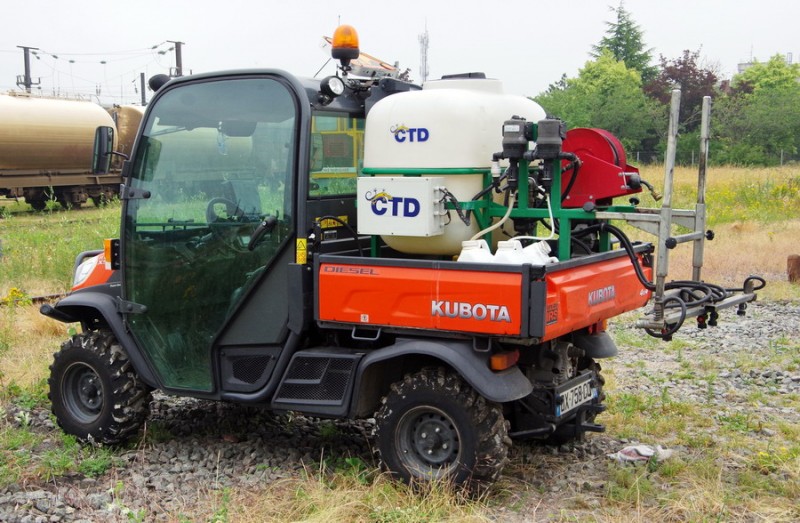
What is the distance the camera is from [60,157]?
2323cm

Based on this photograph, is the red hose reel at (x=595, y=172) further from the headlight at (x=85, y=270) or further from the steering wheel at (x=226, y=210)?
the headlight at (x=85, y=270)

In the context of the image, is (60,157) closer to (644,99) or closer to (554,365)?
(554,365)

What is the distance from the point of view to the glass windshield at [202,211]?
500 centimetres

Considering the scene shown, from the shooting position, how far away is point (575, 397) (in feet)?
16.0

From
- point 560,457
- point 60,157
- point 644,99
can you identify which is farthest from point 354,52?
point 644,99

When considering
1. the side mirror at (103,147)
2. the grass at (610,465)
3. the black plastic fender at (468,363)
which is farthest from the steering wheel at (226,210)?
the grass at (610,465)

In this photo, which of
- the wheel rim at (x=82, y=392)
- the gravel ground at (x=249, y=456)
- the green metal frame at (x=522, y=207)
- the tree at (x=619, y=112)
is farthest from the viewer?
the tree at (x=619, y=112)

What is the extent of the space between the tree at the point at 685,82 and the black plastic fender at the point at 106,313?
3639 centimetres

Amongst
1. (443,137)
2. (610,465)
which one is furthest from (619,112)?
(443,137)

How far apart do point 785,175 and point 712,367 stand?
17.8m

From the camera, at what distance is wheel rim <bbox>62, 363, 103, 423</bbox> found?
5688 mm

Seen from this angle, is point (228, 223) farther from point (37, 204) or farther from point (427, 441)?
point (37, 204)

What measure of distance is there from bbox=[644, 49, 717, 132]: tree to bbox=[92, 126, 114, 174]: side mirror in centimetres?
3649

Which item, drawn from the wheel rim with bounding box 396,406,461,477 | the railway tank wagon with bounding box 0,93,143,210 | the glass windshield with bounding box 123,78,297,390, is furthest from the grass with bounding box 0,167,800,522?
the railway tank wagon with bounding box 0,93,143,210
